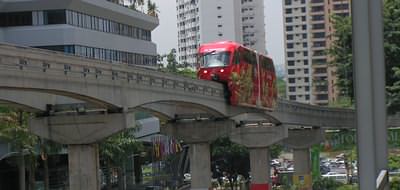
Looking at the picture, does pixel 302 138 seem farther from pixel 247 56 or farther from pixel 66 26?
pixel 247 56

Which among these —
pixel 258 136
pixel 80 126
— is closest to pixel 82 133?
pixel 80 126

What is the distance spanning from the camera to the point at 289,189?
4025cm

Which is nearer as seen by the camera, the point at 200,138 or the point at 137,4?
the point at 200,138

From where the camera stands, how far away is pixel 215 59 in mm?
31234

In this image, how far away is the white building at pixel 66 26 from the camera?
39.2 meters

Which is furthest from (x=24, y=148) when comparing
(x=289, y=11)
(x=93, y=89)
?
(x=289, y=11)

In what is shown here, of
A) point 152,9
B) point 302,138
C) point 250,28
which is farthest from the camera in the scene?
point 152,9

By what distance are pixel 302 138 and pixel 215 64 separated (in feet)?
64.6

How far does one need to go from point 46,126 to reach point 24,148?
6389 millimetres

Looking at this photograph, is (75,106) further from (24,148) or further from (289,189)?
(289,189)

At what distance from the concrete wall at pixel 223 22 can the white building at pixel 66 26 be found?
859 cm

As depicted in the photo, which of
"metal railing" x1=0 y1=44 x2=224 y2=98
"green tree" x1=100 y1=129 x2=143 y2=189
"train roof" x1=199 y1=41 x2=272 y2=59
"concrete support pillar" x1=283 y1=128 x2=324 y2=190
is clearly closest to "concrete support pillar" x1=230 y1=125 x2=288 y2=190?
"concrete support pillar" x1=283 y1=128 x2=324 y2=190

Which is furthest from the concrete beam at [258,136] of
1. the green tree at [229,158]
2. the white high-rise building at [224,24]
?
the green tree at [229,158]

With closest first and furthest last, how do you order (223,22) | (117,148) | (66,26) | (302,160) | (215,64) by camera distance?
(215,64)
(223,22)
(117,148)
(66,26)
(302,160)
